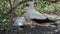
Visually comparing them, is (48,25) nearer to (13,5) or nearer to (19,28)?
(19,28)

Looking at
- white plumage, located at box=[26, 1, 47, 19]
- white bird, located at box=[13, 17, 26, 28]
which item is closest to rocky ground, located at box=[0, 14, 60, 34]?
white bird, located at box=[13, 17, 26, 28]

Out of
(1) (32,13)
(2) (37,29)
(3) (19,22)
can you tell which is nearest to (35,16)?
(1) (32,13)

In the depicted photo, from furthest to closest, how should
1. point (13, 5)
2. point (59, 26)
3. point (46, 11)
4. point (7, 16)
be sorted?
point (46, 11)
point (59, 26)
point (7, 16)
point (13, 5)

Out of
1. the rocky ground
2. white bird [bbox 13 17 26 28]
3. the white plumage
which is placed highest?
the white plumage

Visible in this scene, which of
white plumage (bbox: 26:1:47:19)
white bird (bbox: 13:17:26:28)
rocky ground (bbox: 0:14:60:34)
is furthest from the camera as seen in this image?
white plumage (bbox: 26:1:47:19)

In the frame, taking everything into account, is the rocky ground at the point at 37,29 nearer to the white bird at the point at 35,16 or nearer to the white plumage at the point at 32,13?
the white bird at the point at 35,16

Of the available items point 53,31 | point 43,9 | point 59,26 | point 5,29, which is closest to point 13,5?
point 5,29

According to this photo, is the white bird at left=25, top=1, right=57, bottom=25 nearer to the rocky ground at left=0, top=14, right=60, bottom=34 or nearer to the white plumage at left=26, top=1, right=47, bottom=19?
the white plumage at left=26, top=1, right=47, bottom=19

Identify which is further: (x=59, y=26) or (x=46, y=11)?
(x=46, y=11)

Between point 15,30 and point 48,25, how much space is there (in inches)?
47.3

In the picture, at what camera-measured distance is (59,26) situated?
23.4ft

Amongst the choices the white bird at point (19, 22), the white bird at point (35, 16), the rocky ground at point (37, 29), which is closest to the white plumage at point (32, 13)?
the white bird at point (35, 16)

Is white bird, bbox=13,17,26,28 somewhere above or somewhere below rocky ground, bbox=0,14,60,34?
above

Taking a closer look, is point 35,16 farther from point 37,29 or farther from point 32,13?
point 37,29
